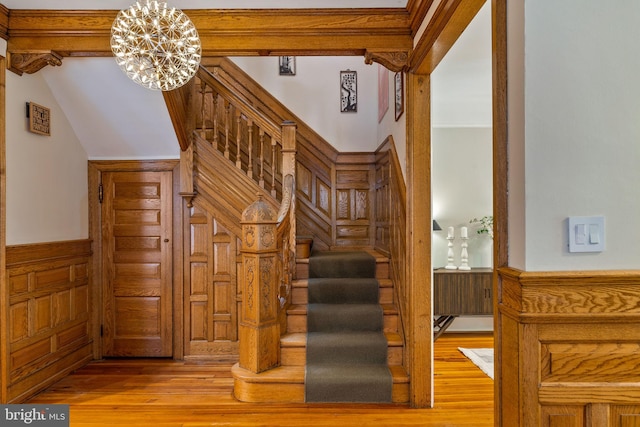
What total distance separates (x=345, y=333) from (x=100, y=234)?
8.48 feet

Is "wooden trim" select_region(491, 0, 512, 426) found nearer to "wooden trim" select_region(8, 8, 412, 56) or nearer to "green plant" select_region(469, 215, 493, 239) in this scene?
"wooden trim" select_region(8, 8, 412, 56)

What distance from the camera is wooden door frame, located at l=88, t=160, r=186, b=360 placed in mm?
4078

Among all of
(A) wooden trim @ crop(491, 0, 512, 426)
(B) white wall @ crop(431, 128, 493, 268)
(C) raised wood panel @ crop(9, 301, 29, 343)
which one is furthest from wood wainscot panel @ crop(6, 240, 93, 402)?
(B) white wall @ crop(431, 128, 493, 268)

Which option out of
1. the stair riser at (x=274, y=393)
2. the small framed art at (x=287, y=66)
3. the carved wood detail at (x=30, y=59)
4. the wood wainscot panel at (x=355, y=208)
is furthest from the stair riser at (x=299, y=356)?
the small framed art at (x=287, y=66)

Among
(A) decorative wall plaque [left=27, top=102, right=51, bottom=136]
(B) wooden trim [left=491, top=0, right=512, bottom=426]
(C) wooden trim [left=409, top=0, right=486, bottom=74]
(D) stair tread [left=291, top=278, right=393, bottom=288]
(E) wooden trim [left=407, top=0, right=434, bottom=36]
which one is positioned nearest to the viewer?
(B) wooden trim [left=491, top=0, right=512, bottom=426]

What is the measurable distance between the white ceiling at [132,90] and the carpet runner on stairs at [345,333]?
1835 mm

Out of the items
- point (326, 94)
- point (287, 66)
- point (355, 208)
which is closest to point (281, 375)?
point (355, 208)

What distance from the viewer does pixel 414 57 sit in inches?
112

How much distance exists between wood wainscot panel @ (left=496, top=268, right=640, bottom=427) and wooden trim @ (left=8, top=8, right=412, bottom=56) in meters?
2.17

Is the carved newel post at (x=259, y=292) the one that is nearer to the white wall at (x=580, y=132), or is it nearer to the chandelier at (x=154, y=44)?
the chandelier at (x=154, y=44)

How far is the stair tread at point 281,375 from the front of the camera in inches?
119

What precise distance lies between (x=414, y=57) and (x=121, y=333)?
366cm

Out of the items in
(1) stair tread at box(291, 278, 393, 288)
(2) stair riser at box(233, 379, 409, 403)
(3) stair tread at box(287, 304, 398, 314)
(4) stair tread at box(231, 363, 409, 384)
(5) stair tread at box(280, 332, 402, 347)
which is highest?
(1) stair tread at box(291, 278, 393, 288)

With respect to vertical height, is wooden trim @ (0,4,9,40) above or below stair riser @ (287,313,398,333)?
above
